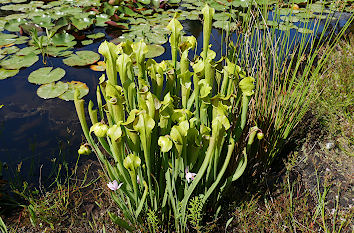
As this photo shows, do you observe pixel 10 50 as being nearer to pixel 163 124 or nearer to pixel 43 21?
pixel 43 21

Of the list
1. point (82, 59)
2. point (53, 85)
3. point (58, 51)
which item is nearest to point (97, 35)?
point (58, 51)

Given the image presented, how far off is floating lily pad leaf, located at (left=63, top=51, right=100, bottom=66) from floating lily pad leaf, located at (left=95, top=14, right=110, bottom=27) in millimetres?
924

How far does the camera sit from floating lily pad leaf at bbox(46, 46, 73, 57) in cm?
328

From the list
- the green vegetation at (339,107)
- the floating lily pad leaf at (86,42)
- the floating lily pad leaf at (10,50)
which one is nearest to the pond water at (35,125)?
the floating lily pad leaf at (10,50)

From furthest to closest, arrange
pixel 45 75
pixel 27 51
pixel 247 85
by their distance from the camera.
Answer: pixel 27 51, pixel 45 75, pixel 247 85

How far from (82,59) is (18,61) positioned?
0.68 metres

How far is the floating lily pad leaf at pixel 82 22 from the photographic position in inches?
148

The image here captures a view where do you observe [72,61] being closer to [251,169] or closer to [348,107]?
[251,169]

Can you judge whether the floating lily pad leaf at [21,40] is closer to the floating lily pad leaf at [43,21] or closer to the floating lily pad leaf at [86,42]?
the floating lily pad leaf at [43,21]

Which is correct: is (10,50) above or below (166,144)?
below

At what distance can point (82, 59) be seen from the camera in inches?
124

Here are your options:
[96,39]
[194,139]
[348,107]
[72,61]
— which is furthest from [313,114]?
[96,39]

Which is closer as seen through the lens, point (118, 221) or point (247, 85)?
point (247, 85)

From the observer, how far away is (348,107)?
7.10 feet
